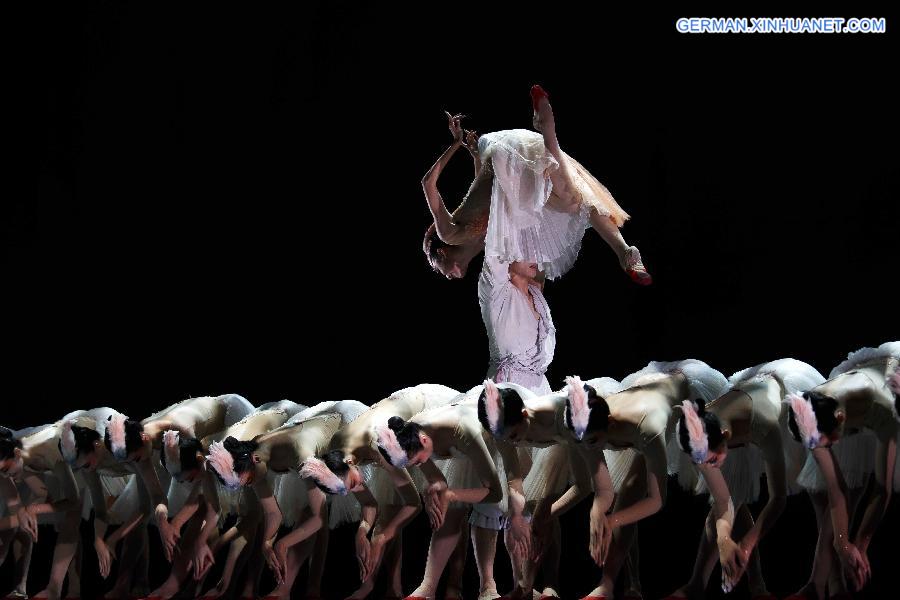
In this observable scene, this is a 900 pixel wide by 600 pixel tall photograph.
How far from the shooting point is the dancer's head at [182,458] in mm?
5934

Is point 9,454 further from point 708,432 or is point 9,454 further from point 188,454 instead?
point 708,432

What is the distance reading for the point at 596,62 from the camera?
6727 millimetres

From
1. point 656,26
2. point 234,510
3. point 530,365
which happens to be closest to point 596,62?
point 656,26

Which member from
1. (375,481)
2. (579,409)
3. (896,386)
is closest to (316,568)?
(375,481)

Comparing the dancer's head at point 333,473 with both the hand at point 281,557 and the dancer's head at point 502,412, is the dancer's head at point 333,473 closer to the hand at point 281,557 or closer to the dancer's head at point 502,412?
the hand at point 281,557

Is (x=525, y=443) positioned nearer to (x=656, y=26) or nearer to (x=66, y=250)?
(x=656, y=26)

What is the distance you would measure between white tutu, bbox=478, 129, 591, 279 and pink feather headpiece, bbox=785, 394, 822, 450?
1263mm

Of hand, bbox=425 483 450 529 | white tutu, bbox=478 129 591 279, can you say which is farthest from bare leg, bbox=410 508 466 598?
white tutu, bbox=478 129 591 279

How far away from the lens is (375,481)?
5.96 meters

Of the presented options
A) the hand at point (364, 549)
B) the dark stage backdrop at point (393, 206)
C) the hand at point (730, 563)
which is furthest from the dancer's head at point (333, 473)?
the hand at point (730, 563)

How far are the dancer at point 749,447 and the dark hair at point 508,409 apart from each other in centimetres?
60

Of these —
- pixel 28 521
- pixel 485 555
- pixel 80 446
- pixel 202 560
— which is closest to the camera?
pixel 485 555

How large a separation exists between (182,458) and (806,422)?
2615 millimetres

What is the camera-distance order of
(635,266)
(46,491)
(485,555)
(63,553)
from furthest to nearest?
(46,491)
(63,553)
(485,555)
(635,266)
